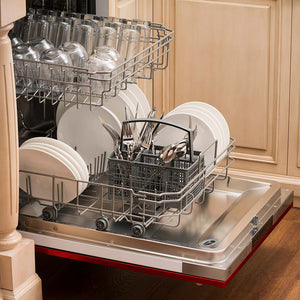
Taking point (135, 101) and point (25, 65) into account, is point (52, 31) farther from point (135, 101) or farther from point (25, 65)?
point (135, 101)

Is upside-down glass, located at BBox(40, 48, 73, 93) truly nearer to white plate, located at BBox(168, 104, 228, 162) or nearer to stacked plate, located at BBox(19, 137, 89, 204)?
stacked plate, located at BBox(19, 137, 89, 204)

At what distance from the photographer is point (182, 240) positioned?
1.96 metres

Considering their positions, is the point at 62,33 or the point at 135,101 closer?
the point at 62,33

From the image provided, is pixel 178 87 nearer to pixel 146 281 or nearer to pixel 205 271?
pixel 146 281

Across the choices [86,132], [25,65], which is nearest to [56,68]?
[25,65]

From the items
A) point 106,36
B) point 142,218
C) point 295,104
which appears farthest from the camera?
point 295,104

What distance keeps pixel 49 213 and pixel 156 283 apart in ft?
1.48

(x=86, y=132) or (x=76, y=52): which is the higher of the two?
(x=76, y=52)

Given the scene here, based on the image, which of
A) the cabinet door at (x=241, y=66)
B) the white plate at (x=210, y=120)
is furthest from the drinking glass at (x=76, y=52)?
the cabinet door at (x=241, y=66)

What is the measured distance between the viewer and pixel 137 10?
2900 millimetres

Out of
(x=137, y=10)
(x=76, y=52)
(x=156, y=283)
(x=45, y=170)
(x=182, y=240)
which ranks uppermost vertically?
(x=137, y=10)

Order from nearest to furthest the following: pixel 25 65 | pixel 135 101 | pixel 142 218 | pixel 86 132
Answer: pixel 142 218, pixel 25 65, pixel 86 132, pixel 135 101

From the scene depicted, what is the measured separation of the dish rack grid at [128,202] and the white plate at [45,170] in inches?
0.4

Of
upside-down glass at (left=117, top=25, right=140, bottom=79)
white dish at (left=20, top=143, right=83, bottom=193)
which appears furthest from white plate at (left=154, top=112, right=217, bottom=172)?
white dish at (left=20, top=143, right=83, bottom=193)
